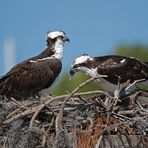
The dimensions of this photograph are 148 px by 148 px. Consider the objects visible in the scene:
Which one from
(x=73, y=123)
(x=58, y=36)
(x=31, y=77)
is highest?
(x=58, y=36)

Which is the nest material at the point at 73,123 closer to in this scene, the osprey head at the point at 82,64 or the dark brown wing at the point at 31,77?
the osprey head at the point at 82,64

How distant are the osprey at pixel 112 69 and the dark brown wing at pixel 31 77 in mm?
628

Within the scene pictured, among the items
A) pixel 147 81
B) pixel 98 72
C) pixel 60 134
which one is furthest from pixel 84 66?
pixel 60 134

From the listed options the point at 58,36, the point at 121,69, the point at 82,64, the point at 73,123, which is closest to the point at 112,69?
the point at 121,69

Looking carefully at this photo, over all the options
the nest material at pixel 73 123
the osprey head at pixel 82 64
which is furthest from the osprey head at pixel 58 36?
the nest material at pixel 73 123

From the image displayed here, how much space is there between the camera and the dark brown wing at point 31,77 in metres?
9.14

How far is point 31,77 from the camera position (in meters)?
9.24

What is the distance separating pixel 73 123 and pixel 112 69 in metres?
2.37

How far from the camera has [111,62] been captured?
8445mm

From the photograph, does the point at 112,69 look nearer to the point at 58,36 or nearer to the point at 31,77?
the point at 31,77

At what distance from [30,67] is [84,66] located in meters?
1.05

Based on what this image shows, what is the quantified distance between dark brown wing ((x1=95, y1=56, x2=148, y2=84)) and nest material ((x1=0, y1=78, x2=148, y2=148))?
62.8 inches

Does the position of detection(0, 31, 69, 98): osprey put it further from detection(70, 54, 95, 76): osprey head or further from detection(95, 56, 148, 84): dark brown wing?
detection(95, 56, 148, 84): dark brown wing

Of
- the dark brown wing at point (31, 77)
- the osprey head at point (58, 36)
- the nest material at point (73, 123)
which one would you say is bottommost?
the dark brown wing at point (31, 77)
